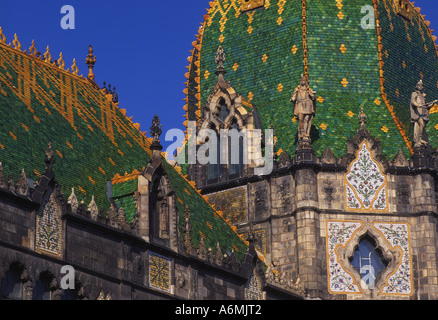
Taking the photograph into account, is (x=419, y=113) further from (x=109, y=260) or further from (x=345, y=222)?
(x=109, y=260)

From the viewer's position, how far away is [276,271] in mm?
62625

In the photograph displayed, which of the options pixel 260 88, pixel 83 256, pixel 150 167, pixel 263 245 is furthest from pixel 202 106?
pixel 83 256

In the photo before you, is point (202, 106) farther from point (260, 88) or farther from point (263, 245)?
point (263, 245)

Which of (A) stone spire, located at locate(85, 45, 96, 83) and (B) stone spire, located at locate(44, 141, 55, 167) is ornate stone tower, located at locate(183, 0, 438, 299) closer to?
(A) stone spire, located at locate(85, 45, 96, 83)

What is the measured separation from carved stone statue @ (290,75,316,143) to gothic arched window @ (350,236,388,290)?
16.6 ft

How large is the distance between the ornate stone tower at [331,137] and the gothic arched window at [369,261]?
50mm

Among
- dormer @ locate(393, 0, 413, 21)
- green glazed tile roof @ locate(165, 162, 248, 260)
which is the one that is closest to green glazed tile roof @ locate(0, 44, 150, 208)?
green glazed tile roof @ locate(165, 162, 248, 260)

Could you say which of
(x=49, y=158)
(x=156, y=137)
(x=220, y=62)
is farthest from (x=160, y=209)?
(x=220, y=62)

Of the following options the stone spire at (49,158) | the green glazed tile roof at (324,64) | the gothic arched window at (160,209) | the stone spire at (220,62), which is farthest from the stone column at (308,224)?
the stone spire at (49,158)

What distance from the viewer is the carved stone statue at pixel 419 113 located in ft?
215

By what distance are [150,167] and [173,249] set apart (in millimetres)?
3139

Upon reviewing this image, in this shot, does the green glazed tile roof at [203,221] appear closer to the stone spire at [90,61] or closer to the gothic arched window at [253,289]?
the gothic arched window at [253,289]

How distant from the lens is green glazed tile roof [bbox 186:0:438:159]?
6688cm

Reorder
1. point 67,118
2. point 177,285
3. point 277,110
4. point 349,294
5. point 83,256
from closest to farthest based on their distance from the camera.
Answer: point 83,256 < point 177,285 < point 67,118 < point 349,294 < point 277,110
